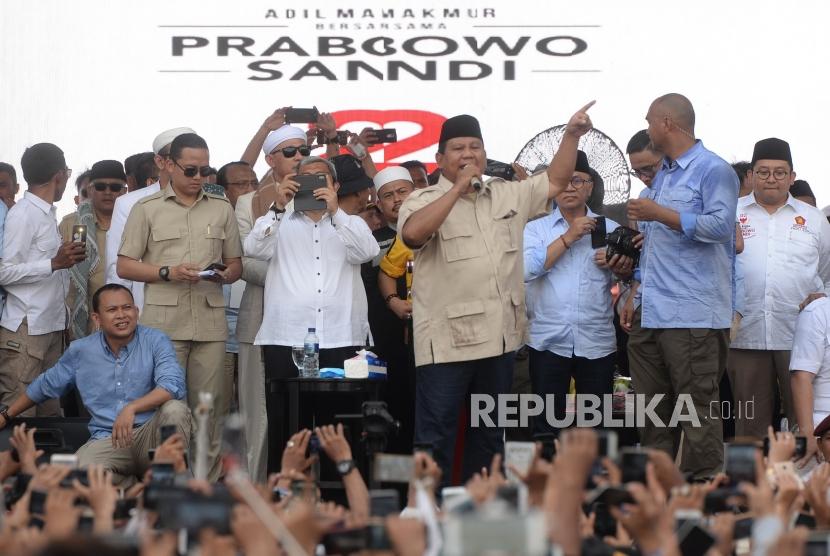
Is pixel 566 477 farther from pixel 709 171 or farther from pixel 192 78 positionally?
pixel 192 78

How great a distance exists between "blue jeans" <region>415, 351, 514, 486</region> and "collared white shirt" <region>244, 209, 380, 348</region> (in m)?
0.80

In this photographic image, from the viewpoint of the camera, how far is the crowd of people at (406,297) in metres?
5.68

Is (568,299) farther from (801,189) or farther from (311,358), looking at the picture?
(801,189)

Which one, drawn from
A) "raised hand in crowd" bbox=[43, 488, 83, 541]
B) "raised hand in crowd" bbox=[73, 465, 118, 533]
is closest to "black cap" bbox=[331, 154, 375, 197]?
"raised hand in crowd" bbox=[73, 465, 118, 533]

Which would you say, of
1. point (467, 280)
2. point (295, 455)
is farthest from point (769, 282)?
point (295, 455)

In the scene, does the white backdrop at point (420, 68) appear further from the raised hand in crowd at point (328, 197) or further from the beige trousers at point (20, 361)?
the raised hand in crowd at point (328, 197)

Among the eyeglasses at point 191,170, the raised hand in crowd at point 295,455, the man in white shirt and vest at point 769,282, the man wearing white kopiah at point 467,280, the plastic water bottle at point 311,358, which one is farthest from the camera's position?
the man in white shirt and vest at point 769,282

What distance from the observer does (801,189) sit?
766 cm

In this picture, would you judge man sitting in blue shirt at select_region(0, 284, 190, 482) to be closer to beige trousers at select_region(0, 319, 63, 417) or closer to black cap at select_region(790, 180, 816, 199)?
beige trousers at select_region(0, 319, 63, 417)

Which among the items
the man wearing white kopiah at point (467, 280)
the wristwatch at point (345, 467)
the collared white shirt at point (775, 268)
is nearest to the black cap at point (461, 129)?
the man wearing white kopiah at point (467, 280)

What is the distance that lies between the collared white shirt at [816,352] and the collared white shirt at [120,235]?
2994 millimetres

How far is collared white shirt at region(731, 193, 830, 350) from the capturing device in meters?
6.74

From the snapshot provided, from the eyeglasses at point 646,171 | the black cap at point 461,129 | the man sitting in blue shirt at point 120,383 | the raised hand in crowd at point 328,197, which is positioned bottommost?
the man sitting in blue shirt at point 120,383

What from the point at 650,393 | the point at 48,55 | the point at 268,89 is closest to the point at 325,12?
the point at 268,89
